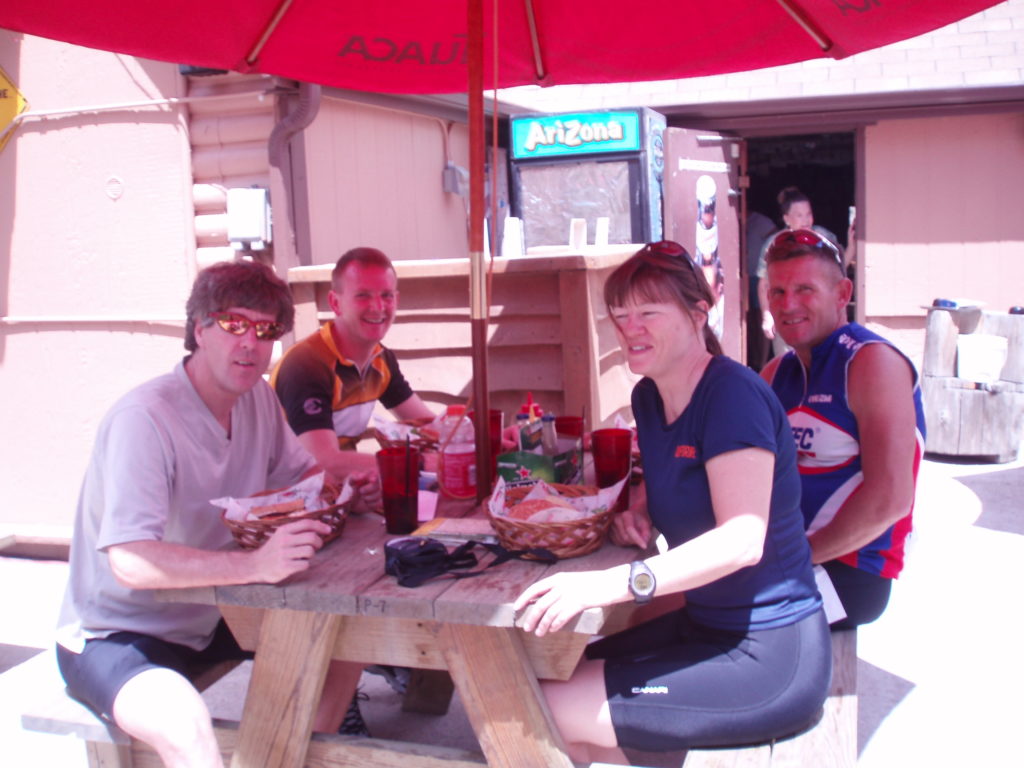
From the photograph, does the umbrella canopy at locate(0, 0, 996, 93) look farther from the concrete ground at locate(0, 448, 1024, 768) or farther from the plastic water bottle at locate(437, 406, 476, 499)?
the concrete ground at locate(0, 448, 1024, 768)

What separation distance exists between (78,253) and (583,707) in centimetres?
425

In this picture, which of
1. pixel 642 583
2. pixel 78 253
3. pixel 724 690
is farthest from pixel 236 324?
pixel 78 253

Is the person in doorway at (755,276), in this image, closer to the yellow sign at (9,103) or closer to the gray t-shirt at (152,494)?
the yellow sign at (9,103)

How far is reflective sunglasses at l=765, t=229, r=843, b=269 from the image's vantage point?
8.78 feet

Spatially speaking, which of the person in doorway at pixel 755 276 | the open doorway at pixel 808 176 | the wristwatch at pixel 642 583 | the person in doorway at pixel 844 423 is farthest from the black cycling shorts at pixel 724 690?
the open doorway at pixel 808 176

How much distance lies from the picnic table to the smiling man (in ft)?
3.39

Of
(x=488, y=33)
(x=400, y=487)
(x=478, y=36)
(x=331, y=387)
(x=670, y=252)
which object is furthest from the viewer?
(x=331, y=387)

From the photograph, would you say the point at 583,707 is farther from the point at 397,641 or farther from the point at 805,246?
the point at 805,246

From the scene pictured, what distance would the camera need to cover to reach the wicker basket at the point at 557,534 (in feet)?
6.65

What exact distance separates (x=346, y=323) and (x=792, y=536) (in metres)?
1.98

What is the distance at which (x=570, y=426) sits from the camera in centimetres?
282

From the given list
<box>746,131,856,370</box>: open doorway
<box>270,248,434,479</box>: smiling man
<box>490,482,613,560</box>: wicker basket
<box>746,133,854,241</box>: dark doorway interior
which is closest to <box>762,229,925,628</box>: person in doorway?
<box>490,482,613,560</box>: wicker basket

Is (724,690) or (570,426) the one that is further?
(570,426)

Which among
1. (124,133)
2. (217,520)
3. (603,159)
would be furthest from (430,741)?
(603,159)
